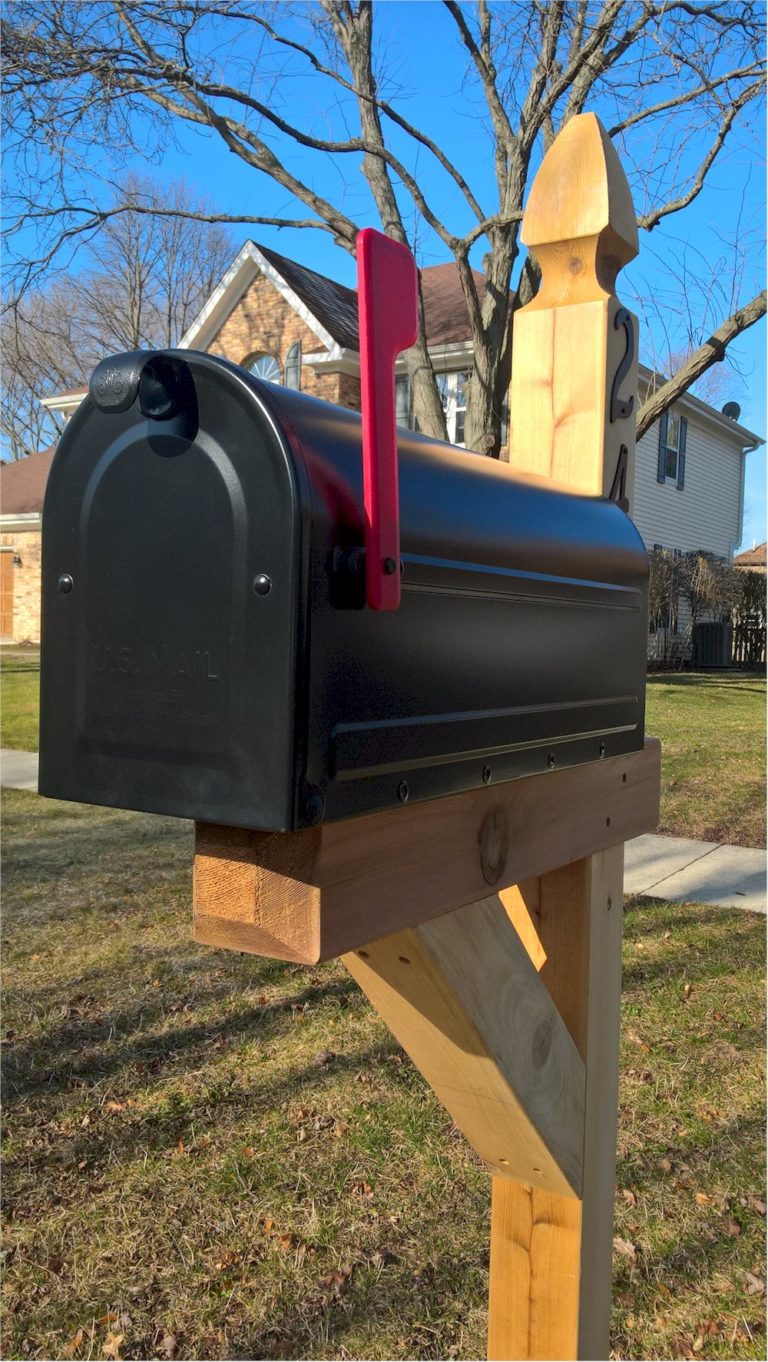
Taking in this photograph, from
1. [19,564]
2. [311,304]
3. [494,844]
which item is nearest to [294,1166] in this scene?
[494,844]

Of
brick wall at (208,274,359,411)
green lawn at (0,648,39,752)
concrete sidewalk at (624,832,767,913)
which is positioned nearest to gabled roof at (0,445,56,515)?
brick wall at (208,274,359,411)

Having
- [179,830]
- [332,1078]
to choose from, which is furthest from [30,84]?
[332,1078]

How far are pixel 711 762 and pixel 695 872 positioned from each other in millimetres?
2700

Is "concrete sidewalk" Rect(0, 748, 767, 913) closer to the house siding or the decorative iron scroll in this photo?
the decorative iron scroll

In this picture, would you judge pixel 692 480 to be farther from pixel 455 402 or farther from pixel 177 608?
pixel 177 608

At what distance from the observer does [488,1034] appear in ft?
3.54

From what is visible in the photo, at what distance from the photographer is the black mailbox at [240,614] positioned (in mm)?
682

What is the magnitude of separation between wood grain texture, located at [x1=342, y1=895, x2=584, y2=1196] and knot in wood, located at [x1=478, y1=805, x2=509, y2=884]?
49mm

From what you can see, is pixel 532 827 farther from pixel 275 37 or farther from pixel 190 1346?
pixel 275 37

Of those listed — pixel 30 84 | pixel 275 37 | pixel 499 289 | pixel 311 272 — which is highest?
pixel 311 272

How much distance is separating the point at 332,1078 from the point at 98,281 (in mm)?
22802

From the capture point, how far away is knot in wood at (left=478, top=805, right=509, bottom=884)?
3.28ft

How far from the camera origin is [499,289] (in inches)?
256

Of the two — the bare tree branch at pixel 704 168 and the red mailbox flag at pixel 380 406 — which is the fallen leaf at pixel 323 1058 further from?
the bare tree branch at pixel 704 168
